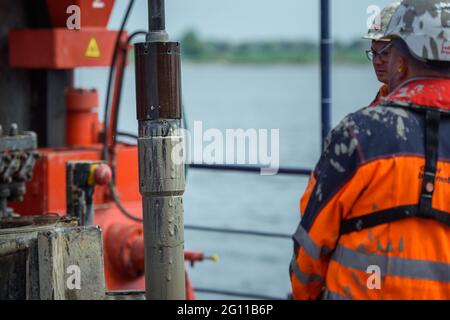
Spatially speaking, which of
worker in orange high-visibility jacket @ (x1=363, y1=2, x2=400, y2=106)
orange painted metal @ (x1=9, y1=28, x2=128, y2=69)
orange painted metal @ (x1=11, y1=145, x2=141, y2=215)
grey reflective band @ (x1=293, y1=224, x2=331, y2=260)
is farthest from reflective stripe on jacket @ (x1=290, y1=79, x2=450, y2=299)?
orange painted metal @ (x1=9, y1=28, x2=128, y2=69)

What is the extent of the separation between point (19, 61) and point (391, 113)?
3401mm

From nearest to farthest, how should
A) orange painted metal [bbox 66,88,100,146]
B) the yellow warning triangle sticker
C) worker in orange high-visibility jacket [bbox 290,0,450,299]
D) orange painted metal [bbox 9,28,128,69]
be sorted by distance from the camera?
1. worker in orange high-visibility jacket [bbox 290,0,450,299]
2. orange painted metal [bbox 9,28,128,69]
3. the yellow warning triangle sticker
4. orange painted metal [bbox 66,88,100,146]

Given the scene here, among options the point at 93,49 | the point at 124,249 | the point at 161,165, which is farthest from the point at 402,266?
the point at 93,49

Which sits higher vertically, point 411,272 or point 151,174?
point 151,174

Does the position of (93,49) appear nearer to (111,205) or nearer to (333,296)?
(111,205)

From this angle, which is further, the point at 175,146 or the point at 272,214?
the point at 272,214

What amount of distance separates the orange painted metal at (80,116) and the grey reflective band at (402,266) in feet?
11.8

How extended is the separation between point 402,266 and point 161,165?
2.69ft

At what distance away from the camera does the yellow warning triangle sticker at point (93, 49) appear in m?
6.44

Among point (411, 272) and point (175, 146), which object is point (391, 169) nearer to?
point (411, 272)

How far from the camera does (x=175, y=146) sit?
3.60 meters

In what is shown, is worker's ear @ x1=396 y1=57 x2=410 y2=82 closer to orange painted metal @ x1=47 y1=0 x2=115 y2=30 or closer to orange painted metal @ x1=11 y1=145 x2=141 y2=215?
orange painted metal @ x1=11 y1=145 x2=141 y2=215

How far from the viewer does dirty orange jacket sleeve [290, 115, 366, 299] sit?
329cm
